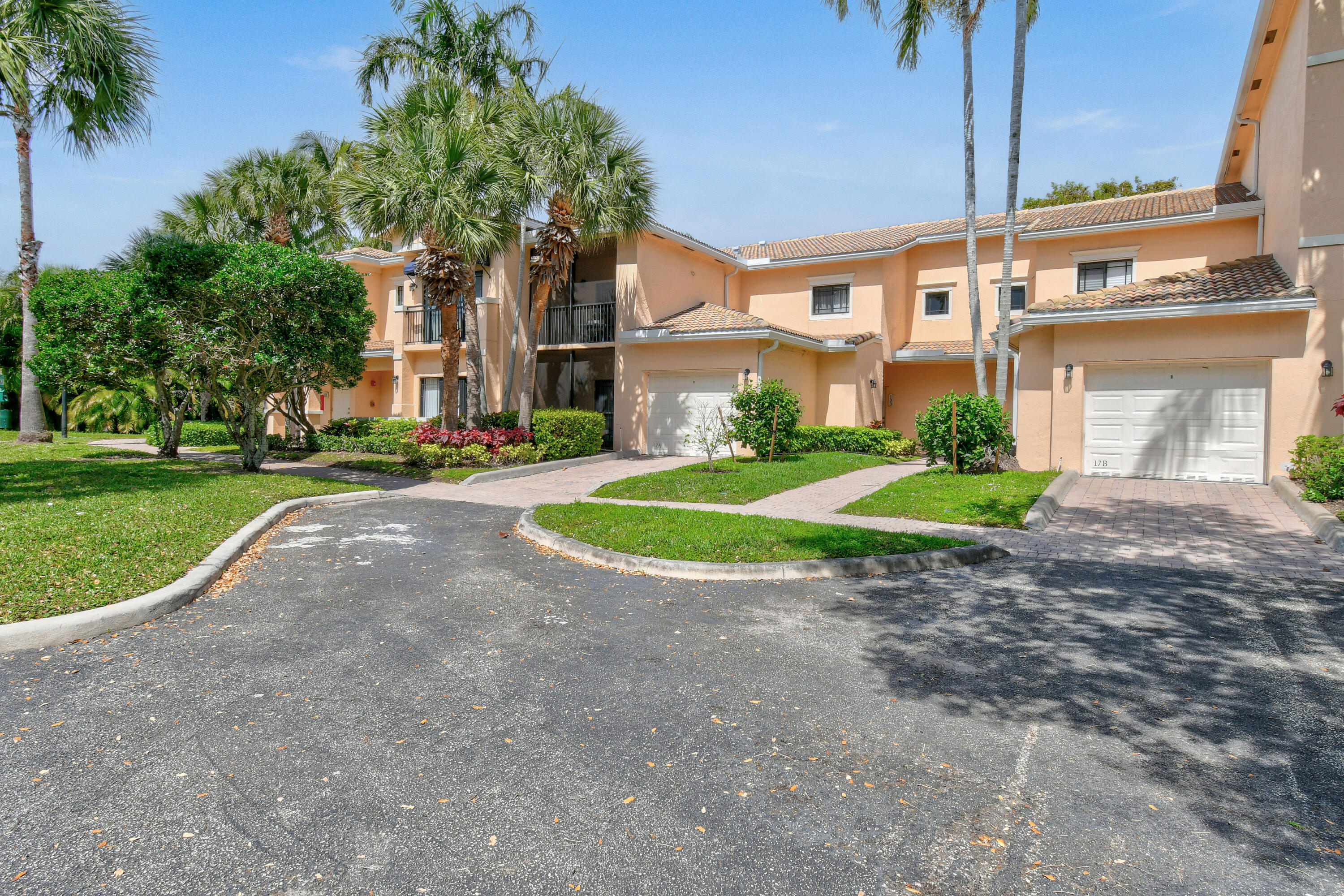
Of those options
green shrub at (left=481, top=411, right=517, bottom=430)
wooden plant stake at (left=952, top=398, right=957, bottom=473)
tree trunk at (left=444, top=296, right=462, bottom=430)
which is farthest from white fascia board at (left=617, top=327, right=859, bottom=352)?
wooden plant stake at (left=952, top=398, right=957, bottom=473)

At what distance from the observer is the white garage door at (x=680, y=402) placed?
20016mm

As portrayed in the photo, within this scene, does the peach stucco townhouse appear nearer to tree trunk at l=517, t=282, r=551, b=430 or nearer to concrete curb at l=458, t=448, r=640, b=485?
concrete curb at l=458, t=448, r=640, b=485

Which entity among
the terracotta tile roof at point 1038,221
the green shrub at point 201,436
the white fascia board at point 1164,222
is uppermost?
the terracotta tile roof at point 1038,221

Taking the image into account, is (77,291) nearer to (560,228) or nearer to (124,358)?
(124,358)

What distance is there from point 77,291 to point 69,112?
533 centimetres

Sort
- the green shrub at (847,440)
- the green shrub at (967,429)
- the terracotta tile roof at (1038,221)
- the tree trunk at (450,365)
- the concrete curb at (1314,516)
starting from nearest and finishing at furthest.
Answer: the concrete curb at (1314,516)
the green shrub at (967,429)
the tree trunk at (450,365)
the terracotta tile roof at (1038,221)
the green shrub at (847,440)

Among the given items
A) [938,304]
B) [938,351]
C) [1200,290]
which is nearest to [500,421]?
[938,351]

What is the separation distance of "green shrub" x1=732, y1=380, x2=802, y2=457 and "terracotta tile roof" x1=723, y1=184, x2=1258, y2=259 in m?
7.93

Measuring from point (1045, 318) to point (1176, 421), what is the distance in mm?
3118

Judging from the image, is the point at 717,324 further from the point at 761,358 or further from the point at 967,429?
the point at 967,429

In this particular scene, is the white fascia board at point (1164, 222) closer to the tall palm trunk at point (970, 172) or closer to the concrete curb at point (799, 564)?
the tall palm trunk at point (970, 172)

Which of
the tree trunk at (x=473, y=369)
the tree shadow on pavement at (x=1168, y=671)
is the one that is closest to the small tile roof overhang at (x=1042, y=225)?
the tree trunk at (x=473, y=369)

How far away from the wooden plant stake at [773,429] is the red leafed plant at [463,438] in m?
6.00

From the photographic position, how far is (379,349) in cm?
2525
